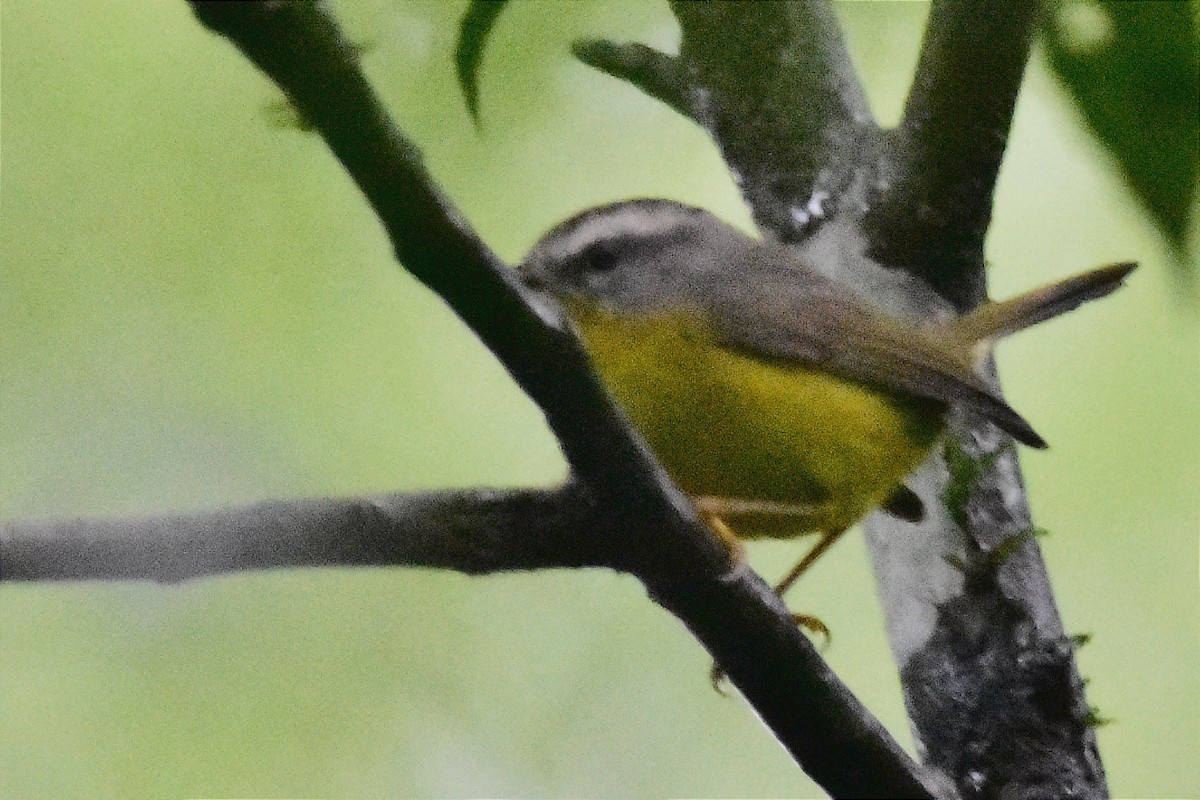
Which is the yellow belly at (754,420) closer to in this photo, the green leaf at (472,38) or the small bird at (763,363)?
the small bird at (763,363)

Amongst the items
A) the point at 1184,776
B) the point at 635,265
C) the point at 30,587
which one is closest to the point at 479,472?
the point at 635,265

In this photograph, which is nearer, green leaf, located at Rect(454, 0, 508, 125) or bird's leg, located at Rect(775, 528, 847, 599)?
green leaf, located at Rect(454, 0, 508, 125)

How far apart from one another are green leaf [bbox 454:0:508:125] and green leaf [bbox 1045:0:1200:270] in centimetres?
38

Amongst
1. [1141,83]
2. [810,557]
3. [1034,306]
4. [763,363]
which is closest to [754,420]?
[763,363]

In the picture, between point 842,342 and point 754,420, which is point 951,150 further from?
point 754,420

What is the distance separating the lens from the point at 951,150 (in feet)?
3.32

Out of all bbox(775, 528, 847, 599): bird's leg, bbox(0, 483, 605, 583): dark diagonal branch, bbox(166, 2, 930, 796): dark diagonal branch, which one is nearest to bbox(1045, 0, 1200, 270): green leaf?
bbox(166, 2, 930, 796): dark diagonal branch

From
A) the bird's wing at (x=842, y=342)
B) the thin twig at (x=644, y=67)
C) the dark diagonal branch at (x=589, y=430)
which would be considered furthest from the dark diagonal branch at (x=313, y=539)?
the thin twig at (x=644, y=67)

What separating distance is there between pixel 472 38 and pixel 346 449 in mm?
357

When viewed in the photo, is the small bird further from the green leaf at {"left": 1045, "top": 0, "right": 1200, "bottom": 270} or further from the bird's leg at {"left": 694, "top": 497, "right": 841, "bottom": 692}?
the green leaf at {"left": 1045, "top": 0, "right": 1200, "bottom": 270}

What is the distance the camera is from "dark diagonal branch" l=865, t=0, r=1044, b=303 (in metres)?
0.91

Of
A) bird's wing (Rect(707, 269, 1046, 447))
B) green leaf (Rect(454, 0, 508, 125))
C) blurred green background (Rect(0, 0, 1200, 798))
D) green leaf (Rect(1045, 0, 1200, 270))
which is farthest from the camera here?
bird's wing (Rect(707, 269, 1046, 447))

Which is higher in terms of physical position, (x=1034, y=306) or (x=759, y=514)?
(x=1034, y=306)

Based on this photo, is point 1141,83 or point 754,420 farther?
point 754,420
